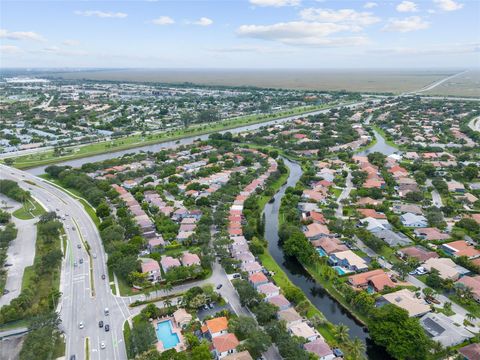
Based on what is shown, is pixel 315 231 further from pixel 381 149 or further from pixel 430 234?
pixel 381 149

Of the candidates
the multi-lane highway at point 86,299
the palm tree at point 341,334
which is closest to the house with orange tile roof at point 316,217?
the palm tree at point 341,334

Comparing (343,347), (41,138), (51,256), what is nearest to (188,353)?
(343,347)

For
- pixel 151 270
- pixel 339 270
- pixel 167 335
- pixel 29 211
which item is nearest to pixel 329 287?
pixel 339 270

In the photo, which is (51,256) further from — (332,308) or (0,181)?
(0,181)

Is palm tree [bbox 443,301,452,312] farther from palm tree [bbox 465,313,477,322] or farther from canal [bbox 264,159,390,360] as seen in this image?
canal [bbox 264,159,390,360]

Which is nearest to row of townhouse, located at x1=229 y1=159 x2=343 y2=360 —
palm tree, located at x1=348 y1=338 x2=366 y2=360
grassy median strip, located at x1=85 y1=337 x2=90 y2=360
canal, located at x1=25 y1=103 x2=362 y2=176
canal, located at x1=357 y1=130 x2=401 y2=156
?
palm tree, located at x1=348 y1=338 x2=366 y2=360
